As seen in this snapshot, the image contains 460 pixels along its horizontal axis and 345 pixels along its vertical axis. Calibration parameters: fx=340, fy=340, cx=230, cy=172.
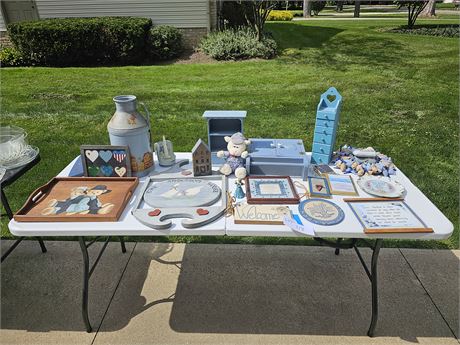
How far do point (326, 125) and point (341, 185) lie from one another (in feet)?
1.45

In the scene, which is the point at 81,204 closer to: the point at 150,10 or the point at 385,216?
the point at 385,216

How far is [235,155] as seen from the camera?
7.87 feet

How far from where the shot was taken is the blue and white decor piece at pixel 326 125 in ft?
7.79

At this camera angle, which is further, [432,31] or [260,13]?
[432,31]

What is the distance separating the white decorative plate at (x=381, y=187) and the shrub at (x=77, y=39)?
922 centimetres

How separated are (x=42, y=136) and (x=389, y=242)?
16.8ft

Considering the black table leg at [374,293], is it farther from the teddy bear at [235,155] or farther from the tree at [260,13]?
the tree at [260,13]

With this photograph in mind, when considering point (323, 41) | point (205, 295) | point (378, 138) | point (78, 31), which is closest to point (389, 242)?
point (205, 295)

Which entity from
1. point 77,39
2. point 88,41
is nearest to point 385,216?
point 88,41

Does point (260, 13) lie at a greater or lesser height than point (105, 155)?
greater

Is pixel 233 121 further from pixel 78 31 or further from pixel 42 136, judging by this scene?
pixel 78 31

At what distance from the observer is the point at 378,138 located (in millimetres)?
5262

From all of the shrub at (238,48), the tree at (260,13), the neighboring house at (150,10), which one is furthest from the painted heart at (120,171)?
the neighboring house at (150,10)

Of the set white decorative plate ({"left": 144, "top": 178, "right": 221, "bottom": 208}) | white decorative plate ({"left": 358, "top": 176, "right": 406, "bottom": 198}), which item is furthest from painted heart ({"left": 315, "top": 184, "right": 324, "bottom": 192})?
white decorative plate ({"left": 144, "top": 178, "right": 221, "bottom": 208})
